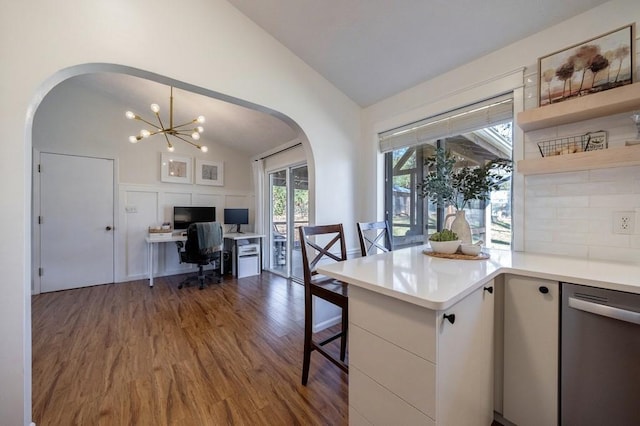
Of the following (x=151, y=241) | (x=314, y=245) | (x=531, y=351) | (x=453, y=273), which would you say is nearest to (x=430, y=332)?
(x=453, y=273)

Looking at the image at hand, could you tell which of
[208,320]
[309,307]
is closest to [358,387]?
[309,307]

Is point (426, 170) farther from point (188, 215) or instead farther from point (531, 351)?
point (188, 215)

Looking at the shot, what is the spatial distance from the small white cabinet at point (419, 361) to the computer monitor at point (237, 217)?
4.08 metres

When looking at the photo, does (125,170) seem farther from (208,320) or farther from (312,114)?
(312,114)

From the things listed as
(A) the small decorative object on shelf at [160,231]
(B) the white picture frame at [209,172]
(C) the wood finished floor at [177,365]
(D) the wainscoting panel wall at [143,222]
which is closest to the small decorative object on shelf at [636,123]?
(C) the wood finished floor at [177,365]

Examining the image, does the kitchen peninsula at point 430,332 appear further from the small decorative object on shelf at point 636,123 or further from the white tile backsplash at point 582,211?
the small decorative object on shelf at point 636,123

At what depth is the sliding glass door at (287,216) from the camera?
13.4 ft

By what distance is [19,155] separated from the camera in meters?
1.11

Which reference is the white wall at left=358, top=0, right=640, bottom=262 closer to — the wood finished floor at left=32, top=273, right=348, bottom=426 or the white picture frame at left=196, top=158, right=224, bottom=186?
the wood finished floor at left=32, top=273, right=348, bottom=426

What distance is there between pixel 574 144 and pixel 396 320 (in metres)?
1.59

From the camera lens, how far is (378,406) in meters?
1.01

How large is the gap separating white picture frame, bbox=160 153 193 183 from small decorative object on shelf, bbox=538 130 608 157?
493 cm

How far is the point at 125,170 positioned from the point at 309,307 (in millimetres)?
4159

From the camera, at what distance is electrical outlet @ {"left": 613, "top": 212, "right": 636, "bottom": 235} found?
1.31 m
